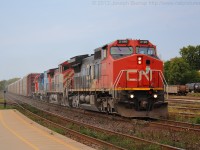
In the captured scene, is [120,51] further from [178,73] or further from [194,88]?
[178,73]

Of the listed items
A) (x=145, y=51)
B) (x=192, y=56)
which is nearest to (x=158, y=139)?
(x=145, y=51)

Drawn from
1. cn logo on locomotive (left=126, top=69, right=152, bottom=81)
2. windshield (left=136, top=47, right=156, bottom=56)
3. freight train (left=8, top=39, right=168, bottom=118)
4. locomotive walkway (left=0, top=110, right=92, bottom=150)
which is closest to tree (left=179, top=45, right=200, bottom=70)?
freight train (left=8, top=39, right=168, bottom=118)

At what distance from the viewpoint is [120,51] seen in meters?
18.6

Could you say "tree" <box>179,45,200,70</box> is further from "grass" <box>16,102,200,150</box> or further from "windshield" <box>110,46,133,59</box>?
"grass" <box>16,102,200,150</box>

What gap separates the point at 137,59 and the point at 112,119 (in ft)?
11.0

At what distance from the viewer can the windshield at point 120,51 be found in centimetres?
1848

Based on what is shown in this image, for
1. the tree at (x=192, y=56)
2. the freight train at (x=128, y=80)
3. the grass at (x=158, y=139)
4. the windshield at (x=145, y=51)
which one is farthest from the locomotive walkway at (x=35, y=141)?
the tree at (x=192, y=56)

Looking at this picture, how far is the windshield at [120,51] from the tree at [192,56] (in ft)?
300

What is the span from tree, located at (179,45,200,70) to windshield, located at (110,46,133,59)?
300 ft

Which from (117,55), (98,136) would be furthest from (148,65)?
(98,136)

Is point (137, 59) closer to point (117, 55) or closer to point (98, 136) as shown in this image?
point (117, 55)

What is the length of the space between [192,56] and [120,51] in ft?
305

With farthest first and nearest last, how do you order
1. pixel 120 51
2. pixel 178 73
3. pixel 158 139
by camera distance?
pixel 178 73
pixel 120 51
pixel 158 139

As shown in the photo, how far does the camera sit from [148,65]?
17.7 metres
